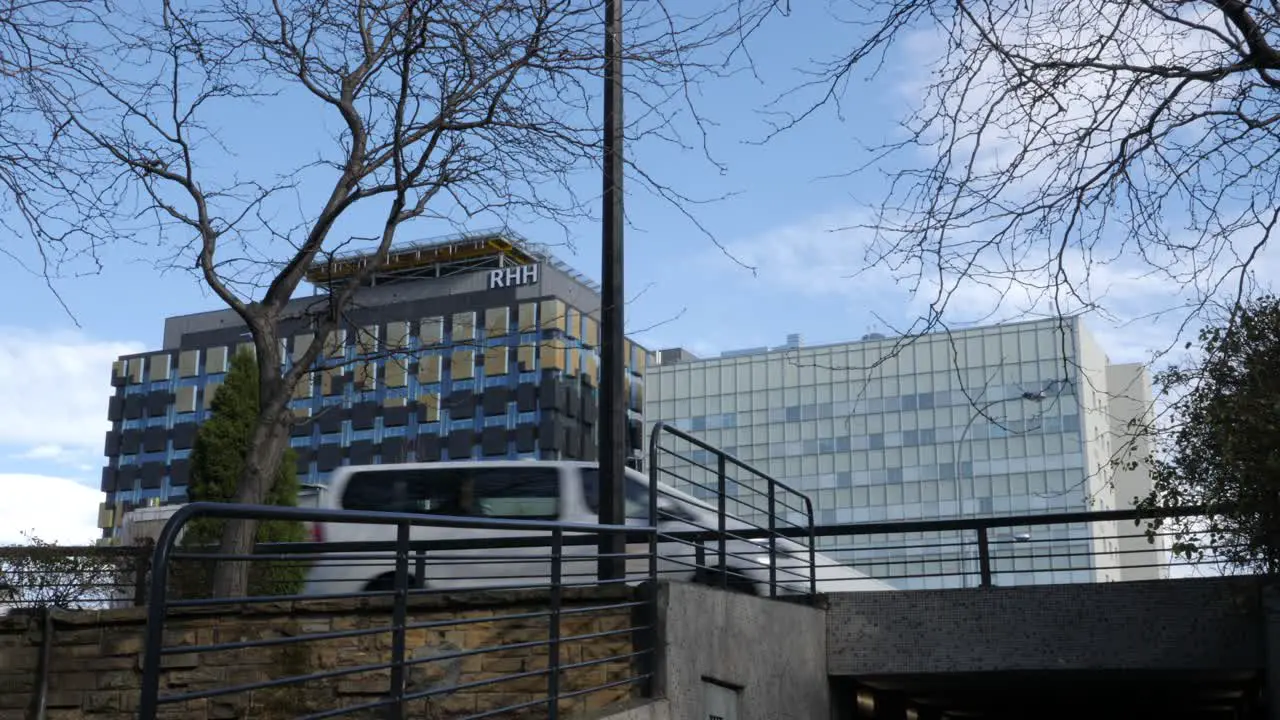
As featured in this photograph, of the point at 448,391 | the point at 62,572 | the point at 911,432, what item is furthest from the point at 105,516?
the point at 62,572

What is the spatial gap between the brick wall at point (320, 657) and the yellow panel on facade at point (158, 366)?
105590mm

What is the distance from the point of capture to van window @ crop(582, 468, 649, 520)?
501 inches

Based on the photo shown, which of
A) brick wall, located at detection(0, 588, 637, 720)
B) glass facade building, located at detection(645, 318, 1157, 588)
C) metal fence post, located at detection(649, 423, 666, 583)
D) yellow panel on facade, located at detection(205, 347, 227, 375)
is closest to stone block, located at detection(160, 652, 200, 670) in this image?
brick wall, located at detection(0, 588, 637, 720)

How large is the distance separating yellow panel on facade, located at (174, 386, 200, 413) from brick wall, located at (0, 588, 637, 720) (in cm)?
10312

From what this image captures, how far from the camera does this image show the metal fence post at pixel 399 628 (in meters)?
5.11

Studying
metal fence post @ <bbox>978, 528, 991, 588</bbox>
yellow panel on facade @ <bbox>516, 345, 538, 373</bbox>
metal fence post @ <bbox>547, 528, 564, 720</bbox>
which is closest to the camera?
metal fence post @ <bbox>547, 528, 564, 720</bbox>

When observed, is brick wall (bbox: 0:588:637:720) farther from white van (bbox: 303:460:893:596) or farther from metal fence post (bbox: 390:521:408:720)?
white van (bbox: 303:460:893:596)

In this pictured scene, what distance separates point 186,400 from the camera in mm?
107750

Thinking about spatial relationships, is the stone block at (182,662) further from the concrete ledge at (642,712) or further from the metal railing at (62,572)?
the metal railing at (62,572)

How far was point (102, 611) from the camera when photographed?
8.54 meters

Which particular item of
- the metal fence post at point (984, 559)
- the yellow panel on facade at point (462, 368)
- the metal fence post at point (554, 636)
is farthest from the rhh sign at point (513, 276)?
the metal fence post at point (554, 636)

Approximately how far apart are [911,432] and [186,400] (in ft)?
179

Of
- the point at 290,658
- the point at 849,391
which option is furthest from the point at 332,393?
the point at 290,658

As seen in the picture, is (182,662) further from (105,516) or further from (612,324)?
(105,516)
